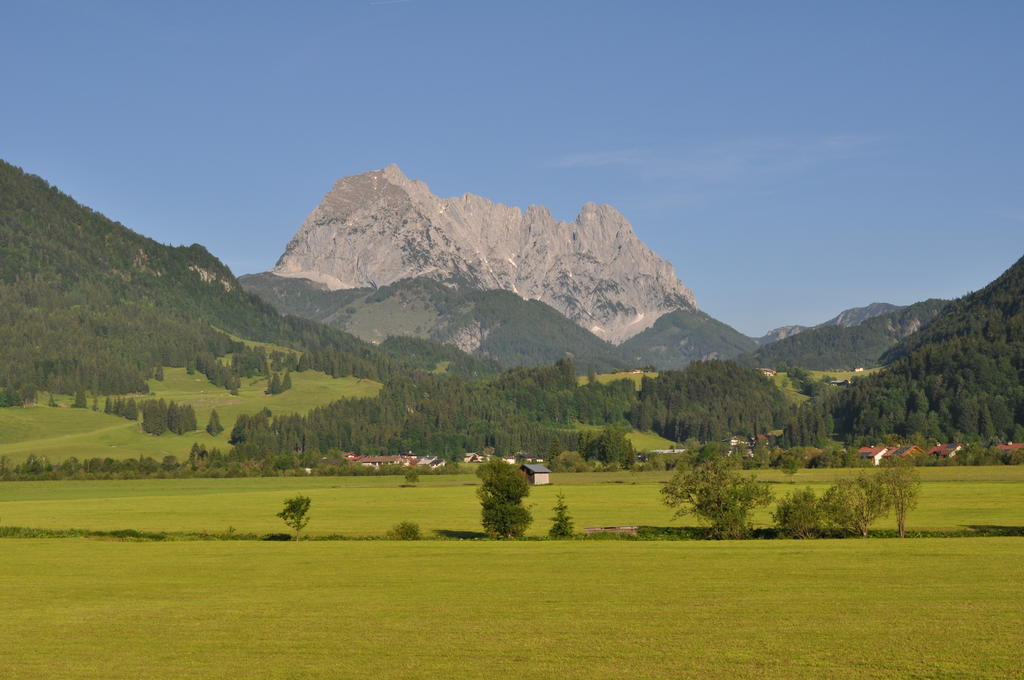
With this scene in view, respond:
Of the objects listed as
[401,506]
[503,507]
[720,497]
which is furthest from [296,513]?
[720,497]

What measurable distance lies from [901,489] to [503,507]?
3919cm

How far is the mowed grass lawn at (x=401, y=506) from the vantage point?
4518 inches

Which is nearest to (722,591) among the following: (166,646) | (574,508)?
(166,646)

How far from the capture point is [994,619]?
44375 millimetres

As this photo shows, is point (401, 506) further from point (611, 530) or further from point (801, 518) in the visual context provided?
point (801, 518)

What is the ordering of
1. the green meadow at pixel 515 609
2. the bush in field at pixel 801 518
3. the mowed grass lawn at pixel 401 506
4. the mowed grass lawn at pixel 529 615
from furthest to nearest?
the mowed grass lawn at pixel 401 506 → the bush in field at pixel 801 518 → the green meadow at pixel 515 609 → the mowed grass lawn at pixel 529 615

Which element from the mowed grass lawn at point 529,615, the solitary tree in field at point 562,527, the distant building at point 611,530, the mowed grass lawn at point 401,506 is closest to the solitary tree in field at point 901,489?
the mowed grass lawn at point 401,506

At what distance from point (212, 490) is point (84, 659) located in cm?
16223

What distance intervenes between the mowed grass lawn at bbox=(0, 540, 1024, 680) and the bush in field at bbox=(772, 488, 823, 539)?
1563 cm

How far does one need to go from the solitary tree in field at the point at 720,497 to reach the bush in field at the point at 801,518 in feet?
12.1

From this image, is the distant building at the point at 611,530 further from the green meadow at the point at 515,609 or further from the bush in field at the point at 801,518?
the bush in field at the point at 801,518

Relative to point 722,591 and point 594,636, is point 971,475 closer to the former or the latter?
point 722,591

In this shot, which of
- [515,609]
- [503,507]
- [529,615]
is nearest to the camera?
[529,615]

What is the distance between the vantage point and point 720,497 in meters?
103
